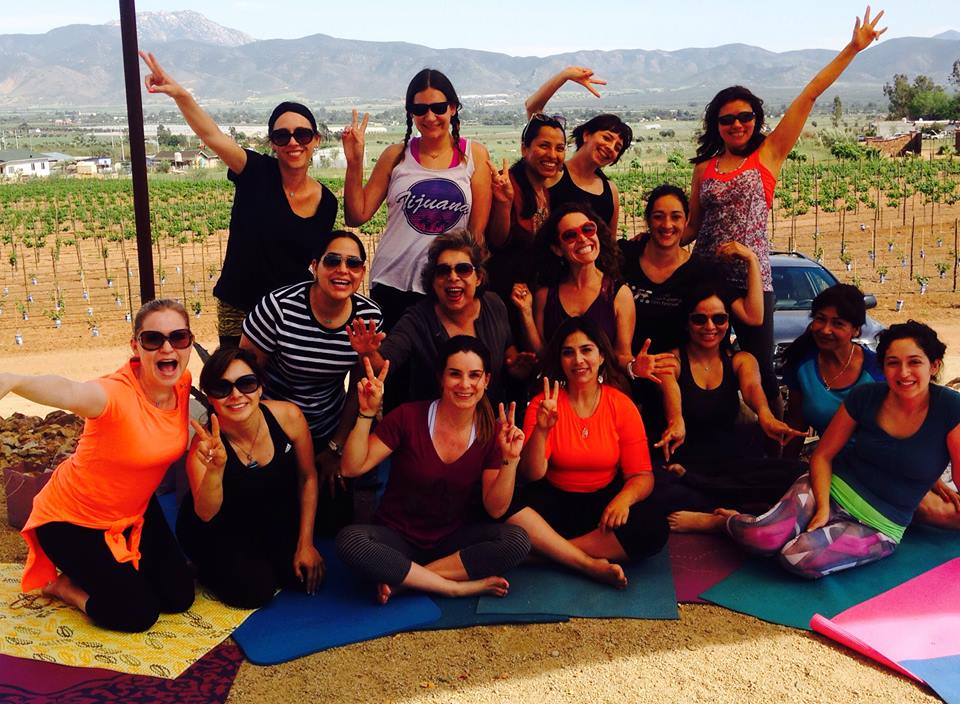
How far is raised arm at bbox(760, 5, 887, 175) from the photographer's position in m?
4.90

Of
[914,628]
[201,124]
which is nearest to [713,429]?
[914,628]

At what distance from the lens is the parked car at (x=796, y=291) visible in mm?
8438

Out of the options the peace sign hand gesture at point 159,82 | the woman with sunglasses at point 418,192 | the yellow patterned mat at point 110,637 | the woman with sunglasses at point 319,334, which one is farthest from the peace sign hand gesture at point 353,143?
the yellow patterned mat at point 110,637

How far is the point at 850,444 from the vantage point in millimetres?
4348

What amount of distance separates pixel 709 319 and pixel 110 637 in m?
2.89

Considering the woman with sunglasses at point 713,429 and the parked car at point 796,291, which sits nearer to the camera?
the woman with sunglasses at point 713,429

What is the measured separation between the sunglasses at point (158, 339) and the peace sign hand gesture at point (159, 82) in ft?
4.45

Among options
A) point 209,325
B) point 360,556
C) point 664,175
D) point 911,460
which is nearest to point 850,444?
point 911,460

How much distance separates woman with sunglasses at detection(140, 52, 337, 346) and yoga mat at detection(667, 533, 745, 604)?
2170 mm

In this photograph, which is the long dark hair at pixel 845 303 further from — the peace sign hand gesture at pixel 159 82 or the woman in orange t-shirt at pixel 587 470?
the peace sign hand gesture at pixel 159 82

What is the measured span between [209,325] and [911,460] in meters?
14.4

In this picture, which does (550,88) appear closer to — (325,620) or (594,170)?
(594,170)

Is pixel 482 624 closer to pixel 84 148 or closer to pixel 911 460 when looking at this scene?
pixel 911 460

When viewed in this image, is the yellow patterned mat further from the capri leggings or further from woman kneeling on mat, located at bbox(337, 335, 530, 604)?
the capri leggings
